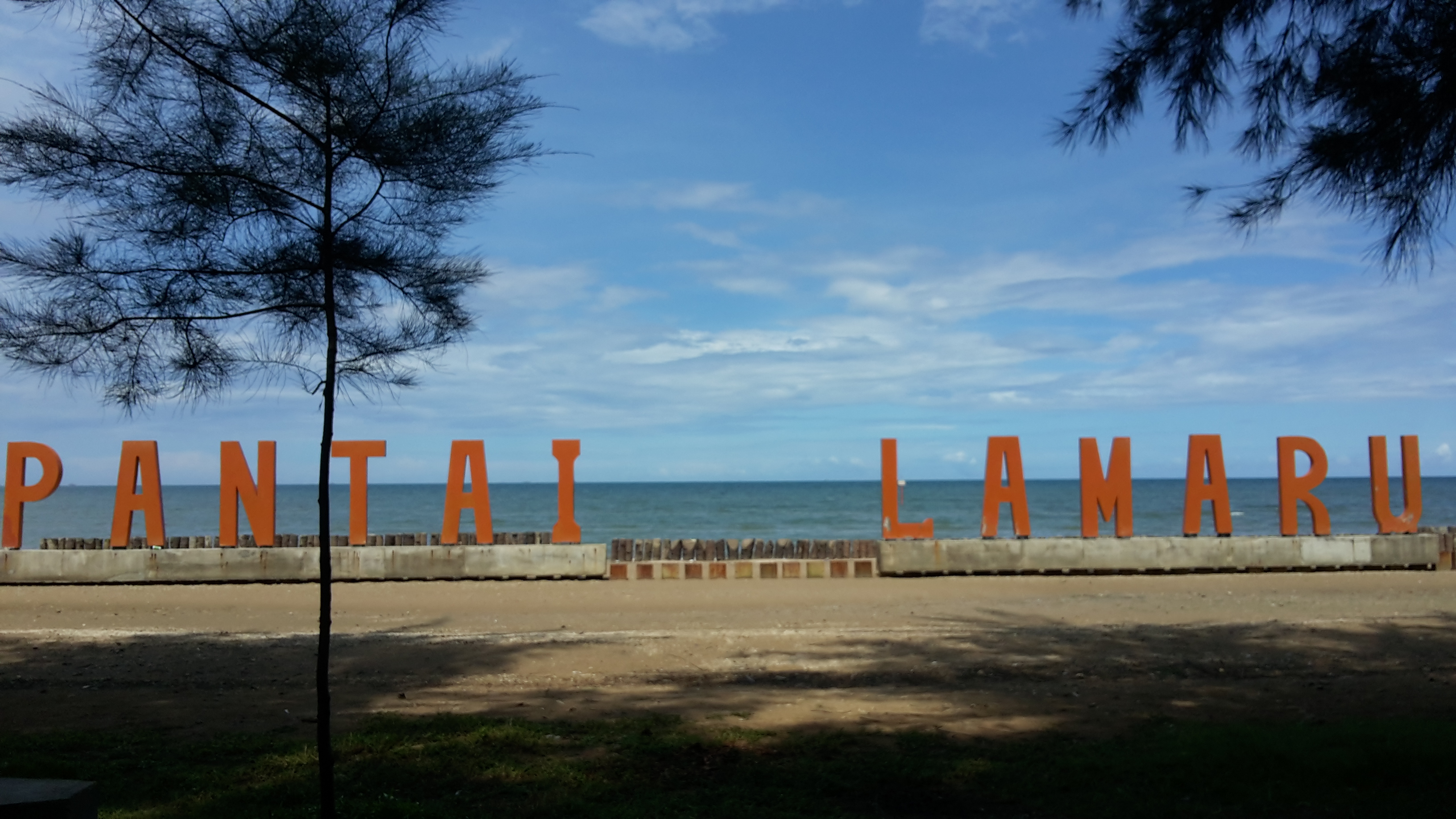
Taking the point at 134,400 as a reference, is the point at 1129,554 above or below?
below

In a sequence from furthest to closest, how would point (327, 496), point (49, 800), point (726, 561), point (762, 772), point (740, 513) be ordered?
point (740, 513) < point (726, 561) < point (762, 772) < point (327, 496) < point (49, 800)

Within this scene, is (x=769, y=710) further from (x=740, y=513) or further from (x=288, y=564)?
(x=740, y=513)

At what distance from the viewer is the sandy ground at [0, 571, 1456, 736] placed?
25.1 ft

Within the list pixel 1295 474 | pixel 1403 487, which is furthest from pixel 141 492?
pixel 1403 487

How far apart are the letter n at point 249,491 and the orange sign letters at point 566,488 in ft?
15.4

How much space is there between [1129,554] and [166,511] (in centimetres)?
6026

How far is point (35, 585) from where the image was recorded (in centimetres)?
1802

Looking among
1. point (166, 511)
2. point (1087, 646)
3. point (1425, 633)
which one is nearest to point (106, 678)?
point (1087, 646)

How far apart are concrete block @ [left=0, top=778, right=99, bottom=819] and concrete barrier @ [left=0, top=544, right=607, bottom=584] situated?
13.9 m

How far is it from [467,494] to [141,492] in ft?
18.0

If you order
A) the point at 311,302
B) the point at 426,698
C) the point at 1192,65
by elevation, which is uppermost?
the point at 1192,65

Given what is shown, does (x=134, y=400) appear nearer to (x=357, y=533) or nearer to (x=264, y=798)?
(x=264, y=798)

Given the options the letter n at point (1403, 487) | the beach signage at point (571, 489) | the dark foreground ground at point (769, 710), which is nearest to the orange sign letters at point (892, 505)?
the beach signage at point (571, 489)

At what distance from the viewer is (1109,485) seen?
18906mm
